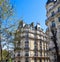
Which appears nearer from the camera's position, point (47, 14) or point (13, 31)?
point (13, 31)

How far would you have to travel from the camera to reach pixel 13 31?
17.7 m

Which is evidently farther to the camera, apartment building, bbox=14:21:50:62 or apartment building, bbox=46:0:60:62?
apartment building, bbox=14:21:50:62

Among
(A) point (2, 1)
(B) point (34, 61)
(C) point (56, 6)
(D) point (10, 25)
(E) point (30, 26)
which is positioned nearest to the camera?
(A) point (2, 1)

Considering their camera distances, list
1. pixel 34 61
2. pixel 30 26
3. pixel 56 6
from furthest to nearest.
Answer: pixel 30 26 < pixel 34 61 < pixel 56 6

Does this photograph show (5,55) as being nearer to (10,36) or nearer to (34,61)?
(10,36)

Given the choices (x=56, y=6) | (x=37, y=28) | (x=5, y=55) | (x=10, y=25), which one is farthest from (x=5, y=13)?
(x=37, y=28)

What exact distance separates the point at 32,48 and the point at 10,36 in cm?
3799

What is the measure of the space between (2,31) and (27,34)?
37.9 meters

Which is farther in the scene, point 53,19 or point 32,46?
point 32,46

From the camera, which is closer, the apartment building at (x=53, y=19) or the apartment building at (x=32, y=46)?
the apartment building at (x=53, y=19)

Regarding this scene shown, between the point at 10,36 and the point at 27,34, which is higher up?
the point at 27,34

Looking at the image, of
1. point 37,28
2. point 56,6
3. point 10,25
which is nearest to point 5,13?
point 10,25

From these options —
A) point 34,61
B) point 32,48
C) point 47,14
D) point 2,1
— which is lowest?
point 34,61

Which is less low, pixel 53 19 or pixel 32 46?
pixel 53 19
